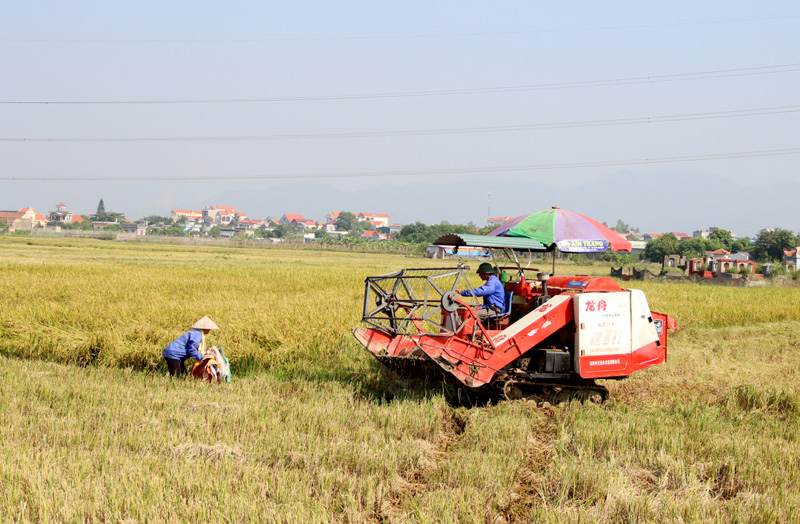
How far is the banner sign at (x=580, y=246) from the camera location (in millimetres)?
8773

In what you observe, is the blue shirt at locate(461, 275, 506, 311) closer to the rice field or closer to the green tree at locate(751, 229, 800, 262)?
the rice field

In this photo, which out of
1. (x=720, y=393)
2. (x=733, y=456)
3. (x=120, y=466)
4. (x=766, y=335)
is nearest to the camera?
(x=120, y=466)

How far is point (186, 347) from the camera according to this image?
9.16 metres

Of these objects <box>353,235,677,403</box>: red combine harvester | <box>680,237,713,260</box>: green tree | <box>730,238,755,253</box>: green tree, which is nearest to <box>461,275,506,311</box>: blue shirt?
<box>353,235,677,403</box>: red combine harvester

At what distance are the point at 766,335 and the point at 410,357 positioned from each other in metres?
10.0

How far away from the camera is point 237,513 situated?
4.55 m

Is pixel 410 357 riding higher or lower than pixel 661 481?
higher

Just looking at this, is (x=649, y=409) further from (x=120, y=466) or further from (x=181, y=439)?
(x=120, y=466)

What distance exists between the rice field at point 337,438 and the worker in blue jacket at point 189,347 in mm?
272

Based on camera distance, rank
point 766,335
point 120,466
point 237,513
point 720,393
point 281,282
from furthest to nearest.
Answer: point 281,282
point 766,335
point 720,393
point 120,466
point 237,513

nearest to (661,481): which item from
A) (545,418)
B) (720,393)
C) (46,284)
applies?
(545,418)

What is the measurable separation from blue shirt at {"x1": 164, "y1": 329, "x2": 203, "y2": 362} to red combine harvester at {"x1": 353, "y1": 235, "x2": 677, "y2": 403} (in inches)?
90.0

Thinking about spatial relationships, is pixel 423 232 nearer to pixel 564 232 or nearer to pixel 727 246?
pixel 727 246

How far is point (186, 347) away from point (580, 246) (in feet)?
17.0
